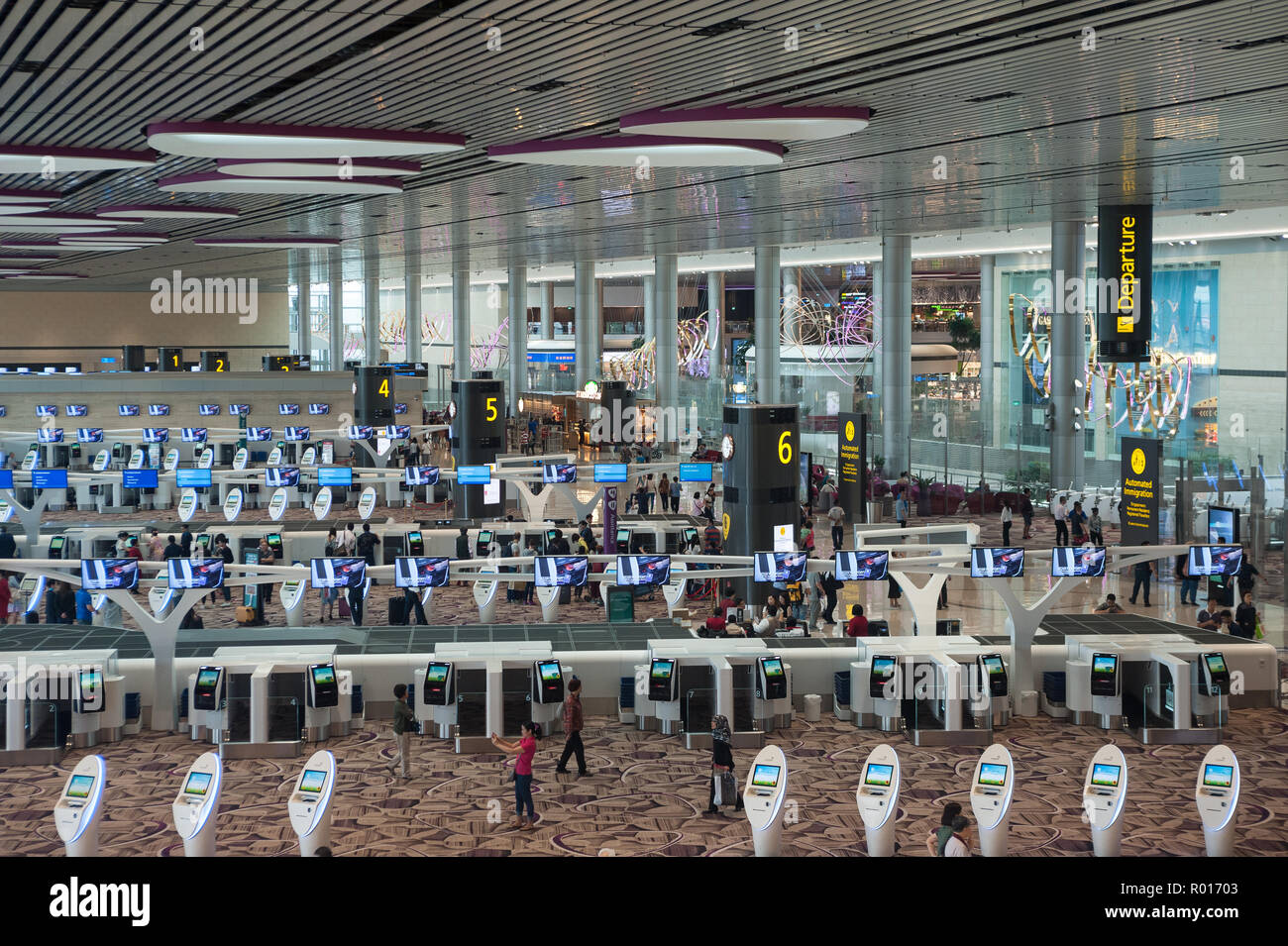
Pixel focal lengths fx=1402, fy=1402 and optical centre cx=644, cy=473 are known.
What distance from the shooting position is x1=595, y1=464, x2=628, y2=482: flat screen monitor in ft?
81.6

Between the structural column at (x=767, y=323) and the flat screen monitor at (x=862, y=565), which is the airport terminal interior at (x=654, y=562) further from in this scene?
the structural column at (x=767, y=323)

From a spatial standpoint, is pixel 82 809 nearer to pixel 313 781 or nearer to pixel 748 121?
pixel 313 781

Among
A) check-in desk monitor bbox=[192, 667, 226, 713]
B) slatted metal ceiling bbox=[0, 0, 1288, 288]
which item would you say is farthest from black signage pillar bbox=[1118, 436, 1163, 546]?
check-in desk monitor bbox=[192, 667, 226, 713]

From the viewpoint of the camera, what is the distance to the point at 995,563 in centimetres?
1516

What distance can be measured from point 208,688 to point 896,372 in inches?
1002

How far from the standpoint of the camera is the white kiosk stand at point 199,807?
32.9 ft

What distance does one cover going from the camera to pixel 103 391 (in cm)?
4312

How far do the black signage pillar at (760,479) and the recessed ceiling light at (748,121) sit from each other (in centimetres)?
762

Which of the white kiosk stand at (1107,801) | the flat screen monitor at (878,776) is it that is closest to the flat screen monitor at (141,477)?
the flat screen monitor at (878,776)

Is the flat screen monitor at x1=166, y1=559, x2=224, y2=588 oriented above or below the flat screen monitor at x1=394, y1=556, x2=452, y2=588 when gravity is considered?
above

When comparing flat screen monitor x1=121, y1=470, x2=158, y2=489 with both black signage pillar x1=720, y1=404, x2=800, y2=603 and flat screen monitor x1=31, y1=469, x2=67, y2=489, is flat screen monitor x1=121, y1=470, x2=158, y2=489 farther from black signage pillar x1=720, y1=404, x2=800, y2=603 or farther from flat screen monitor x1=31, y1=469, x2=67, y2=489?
black signage pillar x1=720, y1=404, x2=800, y2=603

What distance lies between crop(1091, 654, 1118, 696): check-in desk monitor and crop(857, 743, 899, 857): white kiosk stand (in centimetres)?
479

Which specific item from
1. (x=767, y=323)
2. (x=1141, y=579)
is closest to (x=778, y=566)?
(x=1141, y=579)

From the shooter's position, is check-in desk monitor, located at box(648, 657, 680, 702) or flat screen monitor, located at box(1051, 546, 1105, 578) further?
flat screen monitor, located at box(1051, 546, 1105, 578)
